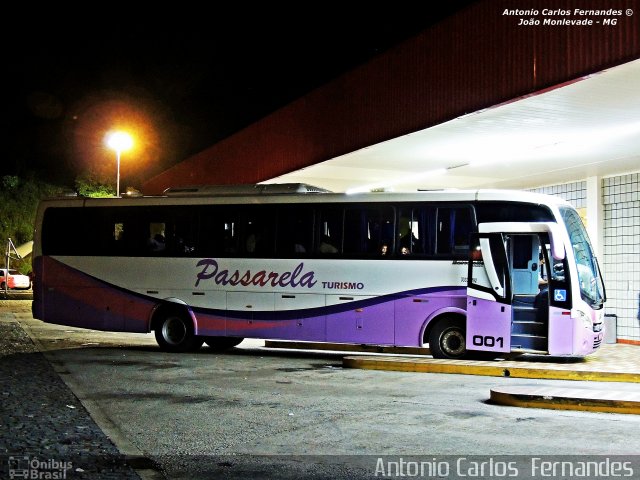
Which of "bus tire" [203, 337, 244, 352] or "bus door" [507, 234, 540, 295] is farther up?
"bus door" [507, 234, 540, 295]

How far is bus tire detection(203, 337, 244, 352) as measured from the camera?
18078 mm

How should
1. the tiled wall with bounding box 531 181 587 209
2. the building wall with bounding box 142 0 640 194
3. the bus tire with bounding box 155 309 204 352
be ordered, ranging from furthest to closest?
the tiled wall with bounding box 531 181 587 209, the bus tire with bounding box 155 309 204 352, the building wall with bounding box 142 0 640 194

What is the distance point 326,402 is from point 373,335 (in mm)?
5327

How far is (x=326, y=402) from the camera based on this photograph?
34.6 feet

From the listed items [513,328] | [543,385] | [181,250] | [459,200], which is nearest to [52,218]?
[181,250]

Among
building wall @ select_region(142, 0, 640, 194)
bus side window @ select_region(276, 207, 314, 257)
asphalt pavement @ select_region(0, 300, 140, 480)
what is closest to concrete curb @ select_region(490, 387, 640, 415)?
building wall @ select_region(142, 0, 640, 194)

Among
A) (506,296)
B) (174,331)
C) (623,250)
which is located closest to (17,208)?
(174,331)

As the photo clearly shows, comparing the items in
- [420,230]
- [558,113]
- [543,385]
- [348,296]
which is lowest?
[543,385]

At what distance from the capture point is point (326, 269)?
53.5ft

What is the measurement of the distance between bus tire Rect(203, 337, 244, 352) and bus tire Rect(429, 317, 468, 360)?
4.86 metres

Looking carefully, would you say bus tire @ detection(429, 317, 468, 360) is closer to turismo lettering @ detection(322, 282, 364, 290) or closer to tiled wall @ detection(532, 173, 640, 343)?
turismo lettering @ detection(322, 282, 364, 290)

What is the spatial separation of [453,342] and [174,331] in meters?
6.09

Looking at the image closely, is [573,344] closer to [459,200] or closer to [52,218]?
[459,200]

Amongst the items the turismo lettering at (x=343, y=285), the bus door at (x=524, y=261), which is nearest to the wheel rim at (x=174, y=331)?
the turismo lettering at (x=343, y=285)
